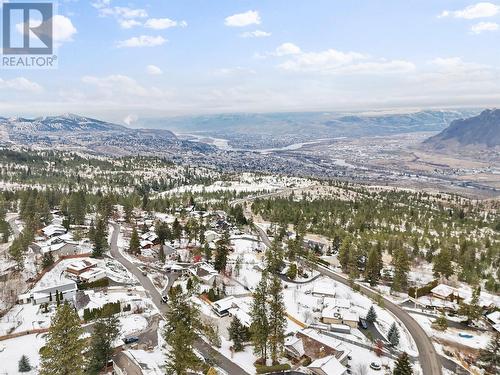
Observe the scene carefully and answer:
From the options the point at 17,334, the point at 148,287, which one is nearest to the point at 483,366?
the point at 148,287

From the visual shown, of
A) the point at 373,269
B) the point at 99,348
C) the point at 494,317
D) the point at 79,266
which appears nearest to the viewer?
the point at 99,348

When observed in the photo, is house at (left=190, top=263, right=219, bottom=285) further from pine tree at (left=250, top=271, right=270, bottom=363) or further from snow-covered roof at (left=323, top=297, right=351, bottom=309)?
pine tree at (left=250, top=271, right=270, bottom=363)

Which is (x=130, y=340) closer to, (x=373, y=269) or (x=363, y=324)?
(x=363, y=324)

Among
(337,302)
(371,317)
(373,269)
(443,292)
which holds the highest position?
(373,269)

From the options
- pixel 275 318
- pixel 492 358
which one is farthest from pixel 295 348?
pixel 492 358

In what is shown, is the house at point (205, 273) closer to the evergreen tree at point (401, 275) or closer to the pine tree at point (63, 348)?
the evergreen tree at point (401, 275)

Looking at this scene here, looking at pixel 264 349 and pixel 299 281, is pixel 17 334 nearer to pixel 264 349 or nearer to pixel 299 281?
pixel 264 349

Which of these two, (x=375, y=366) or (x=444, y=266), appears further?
(x=444, y=266)
